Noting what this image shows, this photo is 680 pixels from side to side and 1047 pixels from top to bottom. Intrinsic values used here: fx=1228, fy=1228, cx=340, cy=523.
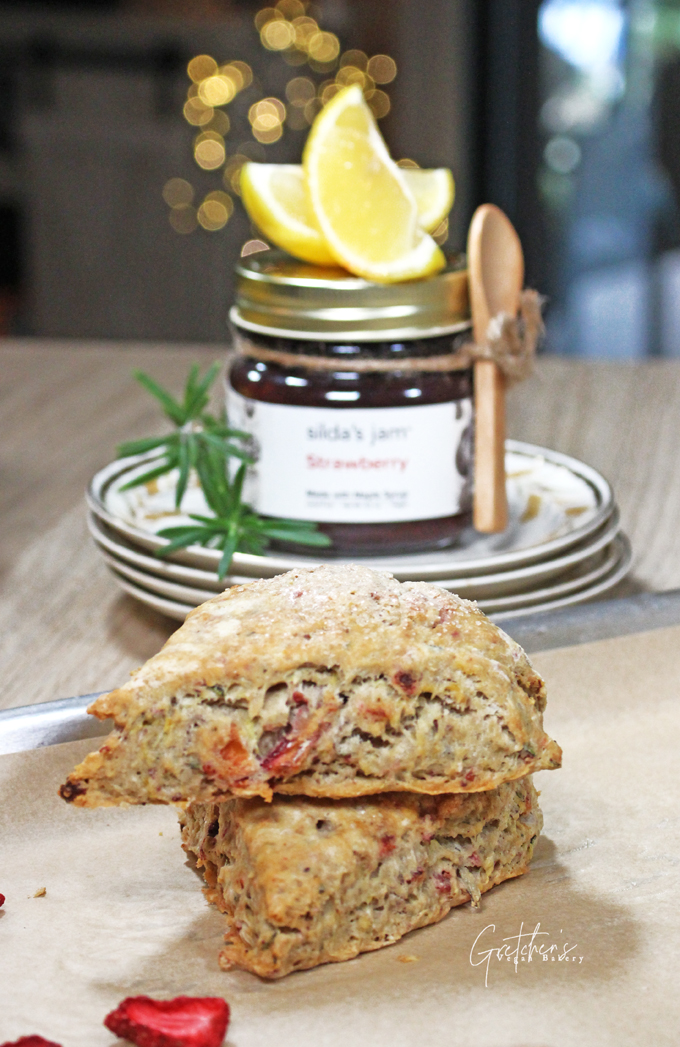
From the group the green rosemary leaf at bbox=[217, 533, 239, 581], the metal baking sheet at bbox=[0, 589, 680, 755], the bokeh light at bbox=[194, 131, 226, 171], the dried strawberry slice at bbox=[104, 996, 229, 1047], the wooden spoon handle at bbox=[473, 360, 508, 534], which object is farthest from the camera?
the bokeh light at bbox=[194, 131, 226, 171]

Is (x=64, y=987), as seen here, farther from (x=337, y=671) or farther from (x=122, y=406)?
(x=122, y=406)

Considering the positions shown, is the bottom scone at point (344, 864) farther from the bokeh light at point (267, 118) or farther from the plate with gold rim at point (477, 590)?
the bokeh light at point (267, 118)

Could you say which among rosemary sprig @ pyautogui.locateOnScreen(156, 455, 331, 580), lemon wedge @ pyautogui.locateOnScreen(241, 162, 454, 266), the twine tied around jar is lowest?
rosemary sprig @ pyautogui.locateOnScreen(156, 455, 331, 580)

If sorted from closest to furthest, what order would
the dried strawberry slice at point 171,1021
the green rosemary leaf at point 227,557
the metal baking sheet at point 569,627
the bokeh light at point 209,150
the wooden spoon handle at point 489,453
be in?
1. the dried strawberry slice at point 171,1021
2. the metal baking sheet at point 569,627
3. the green rosemary leaf at point 227,557
4. the wooden spoon handle at point 489,453
5. the bokeh light at point 209,150

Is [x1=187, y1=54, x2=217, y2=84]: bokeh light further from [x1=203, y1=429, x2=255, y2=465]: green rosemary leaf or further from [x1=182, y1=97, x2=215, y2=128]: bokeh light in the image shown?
[x1=203, y1=429, x2=255, y2=465]: green rosemary leaf

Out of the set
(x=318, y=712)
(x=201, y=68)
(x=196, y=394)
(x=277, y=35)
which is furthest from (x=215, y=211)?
(x=318, y=712)

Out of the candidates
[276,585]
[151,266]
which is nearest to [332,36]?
[151,266]

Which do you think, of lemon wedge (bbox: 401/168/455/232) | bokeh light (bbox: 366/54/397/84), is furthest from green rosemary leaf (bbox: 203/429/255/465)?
bokeh light (bbox: 366/54/397/84)

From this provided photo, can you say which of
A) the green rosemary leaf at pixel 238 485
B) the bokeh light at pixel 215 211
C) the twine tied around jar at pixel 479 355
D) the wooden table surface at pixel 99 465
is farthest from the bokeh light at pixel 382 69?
the green rosemary leaf at pixel 238 485
